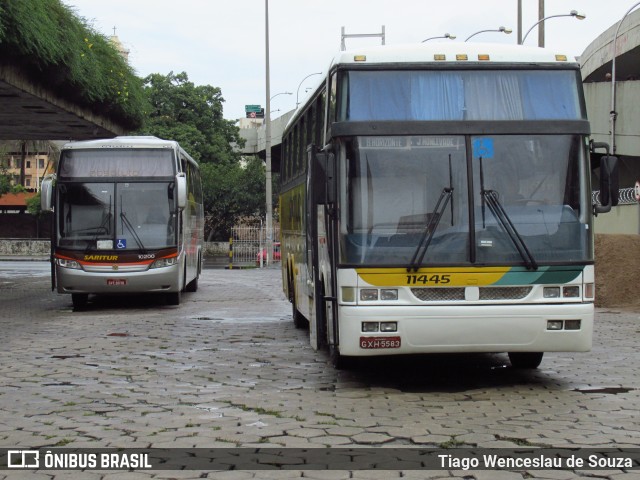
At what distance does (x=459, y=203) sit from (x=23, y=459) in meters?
4.52

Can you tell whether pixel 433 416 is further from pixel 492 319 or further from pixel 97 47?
pixel 97 47

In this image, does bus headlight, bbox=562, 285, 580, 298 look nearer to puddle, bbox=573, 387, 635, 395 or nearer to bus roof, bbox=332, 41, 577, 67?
puddle, bbox=573, 387, 635, 395

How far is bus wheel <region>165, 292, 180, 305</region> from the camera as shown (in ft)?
67.8

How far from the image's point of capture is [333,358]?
35.1 feet

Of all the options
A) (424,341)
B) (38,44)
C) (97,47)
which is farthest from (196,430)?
(97,47)

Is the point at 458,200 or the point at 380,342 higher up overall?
the point at 458,200

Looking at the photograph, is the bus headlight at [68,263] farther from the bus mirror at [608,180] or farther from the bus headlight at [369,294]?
the bus mirror at [608,180]

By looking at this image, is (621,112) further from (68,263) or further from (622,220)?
(68,263)

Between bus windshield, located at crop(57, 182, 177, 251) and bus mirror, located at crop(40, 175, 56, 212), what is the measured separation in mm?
224

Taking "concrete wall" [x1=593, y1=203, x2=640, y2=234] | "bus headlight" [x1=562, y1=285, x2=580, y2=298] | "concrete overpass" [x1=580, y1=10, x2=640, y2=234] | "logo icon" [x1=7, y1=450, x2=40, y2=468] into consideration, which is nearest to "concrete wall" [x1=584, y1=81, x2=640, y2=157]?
"concrete overpass" [x1=580, y1=10, x2=640, y2=234]

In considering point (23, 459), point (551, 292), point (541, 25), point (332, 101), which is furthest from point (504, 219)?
point (541, 25)

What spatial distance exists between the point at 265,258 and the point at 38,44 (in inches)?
978

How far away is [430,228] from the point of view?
906 centimetres

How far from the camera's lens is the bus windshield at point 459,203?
Result: 907 centimetres
